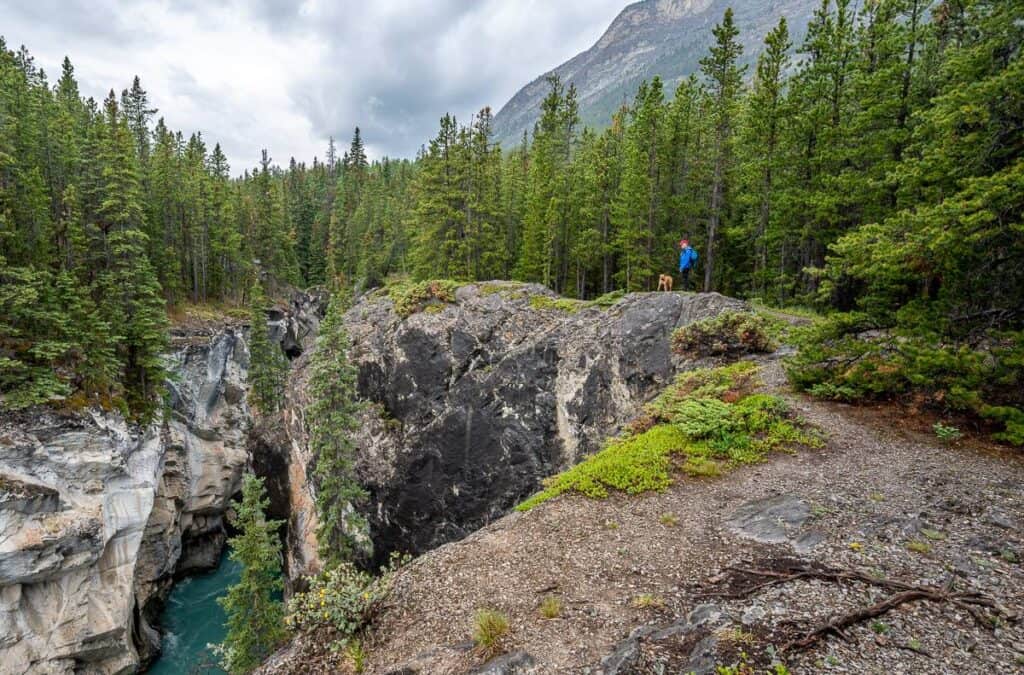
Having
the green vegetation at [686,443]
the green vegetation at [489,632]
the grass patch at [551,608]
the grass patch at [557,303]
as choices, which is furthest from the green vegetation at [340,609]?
the grass patch at [557,303]

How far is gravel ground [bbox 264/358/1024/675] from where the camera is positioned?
4602 mm

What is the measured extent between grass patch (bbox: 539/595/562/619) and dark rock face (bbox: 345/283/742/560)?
40.0 ft

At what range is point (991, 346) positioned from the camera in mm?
8703

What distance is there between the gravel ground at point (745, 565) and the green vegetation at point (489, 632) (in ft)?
0.34

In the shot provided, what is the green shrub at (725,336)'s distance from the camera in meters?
14.7

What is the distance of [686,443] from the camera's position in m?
9.88

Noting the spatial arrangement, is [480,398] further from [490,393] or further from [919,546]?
[919,546]

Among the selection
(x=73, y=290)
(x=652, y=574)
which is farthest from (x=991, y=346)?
(x=73, y=290)

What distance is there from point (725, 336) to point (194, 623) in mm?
31026

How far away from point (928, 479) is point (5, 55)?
193ft

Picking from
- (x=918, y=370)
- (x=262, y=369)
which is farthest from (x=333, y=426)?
(x=262, y=369)

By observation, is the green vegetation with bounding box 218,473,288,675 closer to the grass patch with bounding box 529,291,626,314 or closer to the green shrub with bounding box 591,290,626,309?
the grass patch with bounding box 529,291,626,314

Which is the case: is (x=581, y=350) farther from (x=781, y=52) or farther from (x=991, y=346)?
(x=781, y=52)

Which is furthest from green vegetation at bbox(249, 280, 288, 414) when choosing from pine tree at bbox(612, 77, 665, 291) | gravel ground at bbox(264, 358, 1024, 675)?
gravel ground at bbox(264, 358, 1024, 675)
